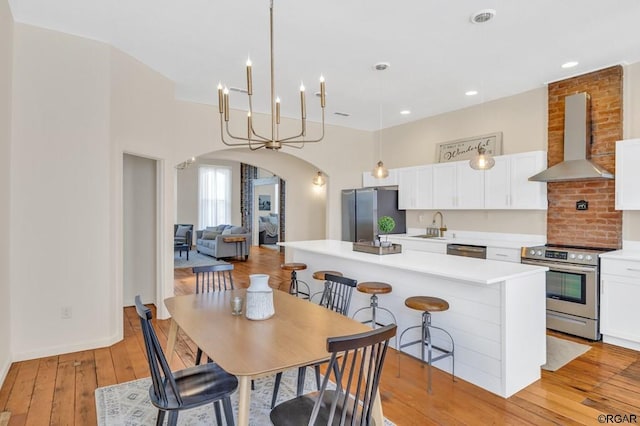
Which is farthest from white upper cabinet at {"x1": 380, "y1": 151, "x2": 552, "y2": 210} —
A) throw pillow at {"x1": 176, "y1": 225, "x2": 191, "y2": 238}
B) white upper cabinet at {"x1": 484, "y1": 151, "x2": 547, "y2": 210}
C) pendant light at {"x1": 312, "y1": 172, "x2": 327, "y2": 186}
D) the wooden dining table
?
throw pillow at {"x1": 176, "y1": 225, "x2": 191, "y2": 238}

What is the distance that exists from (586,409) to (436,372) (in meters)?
1.03

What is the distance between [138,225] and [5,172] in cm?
207

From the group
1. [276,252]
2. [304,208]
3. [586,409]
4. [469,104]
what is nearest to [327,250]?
[586,409]

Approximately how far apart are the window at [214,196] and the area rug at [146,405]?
10182 mm

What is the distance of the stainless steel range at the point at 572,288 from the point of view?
3.75 m

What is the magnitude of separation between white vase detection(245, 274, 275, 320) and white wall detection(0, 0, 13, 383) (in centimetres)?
221

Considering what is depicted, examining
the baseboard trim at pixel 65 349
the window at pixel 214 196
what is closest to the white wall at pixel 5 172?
the baseboard trim at pixel 65 349

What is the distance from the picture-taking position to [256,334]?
1.99m

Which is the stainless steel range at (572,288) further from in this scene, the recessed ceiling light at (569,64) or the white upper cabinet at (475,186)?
the recessed ceiling light at (569,64)

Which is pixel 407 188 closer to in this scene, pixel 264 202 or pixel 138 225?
pixel 138 225

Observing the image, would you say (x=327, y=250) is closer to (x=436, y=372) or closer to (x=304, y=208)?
(x=436, y=372)

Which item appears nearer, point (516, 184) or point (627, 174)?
point (627, 174)

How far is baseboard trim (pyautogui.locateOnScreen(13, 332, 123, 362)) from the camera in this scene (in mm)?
3277

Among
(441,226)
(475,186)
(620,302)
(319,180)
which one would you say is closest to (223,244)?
(319,180)
